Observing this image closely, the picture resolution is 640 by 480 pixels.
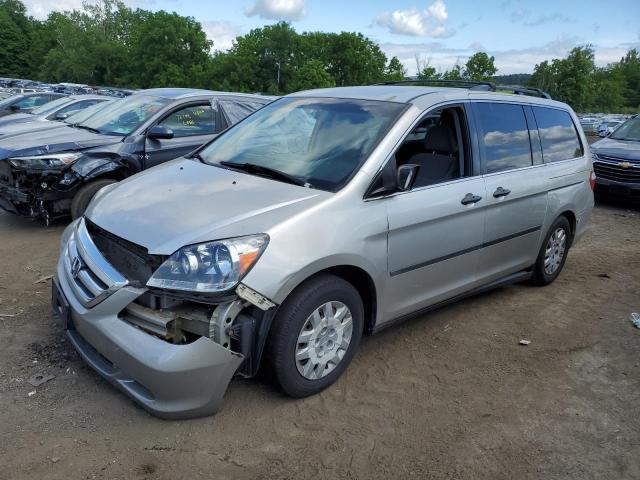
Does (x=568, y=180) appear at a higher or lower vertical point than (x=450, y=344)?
higher

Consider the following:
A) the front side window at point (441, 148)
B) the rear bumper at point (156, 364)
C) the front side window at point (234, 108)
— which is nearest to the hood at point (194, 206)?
the rear bumper at point (156, 364)

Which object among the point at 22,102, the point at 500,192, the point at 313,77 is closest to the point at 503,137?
the point at 500,192

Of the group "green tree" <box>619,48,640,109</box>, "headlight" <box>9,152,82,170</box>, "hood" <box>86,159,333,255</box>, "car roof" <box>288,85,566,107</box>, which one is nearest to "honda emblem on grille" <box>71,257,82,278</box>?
"hood" <box>86,159,333,255</box>

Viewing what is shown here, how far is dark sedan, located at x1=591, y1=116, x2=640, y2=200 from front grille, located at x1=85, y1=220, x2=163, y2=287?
30.0ft

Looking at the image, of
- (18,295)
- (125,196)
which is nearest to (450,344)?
(125,196)

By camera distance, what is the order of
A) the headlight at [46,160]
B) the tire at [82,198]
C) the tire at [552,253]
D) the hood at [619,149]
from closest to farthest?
the tire at [552,253] → the headlight at [46,160] → the tire at [82,198] → the hood at [619,149]

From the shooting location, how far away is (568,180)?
511 cm

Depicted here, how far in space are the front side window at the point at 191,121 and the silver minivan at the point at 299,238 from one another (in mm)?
2590

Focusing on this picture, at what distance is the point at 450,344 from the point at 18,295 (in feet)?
11.7

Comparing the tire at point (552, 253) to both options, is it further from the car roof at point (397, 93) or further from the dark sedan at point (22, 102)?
the dark sedan at point (22, 102)

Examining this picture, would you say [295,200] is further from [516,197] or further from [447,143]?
[516,197]

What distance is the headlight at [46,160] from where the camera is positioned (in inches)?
235

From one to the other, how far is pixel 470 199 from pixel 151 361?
249cm

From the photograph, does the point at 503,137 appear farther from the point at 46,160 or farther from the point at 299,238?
the point at 46,160
